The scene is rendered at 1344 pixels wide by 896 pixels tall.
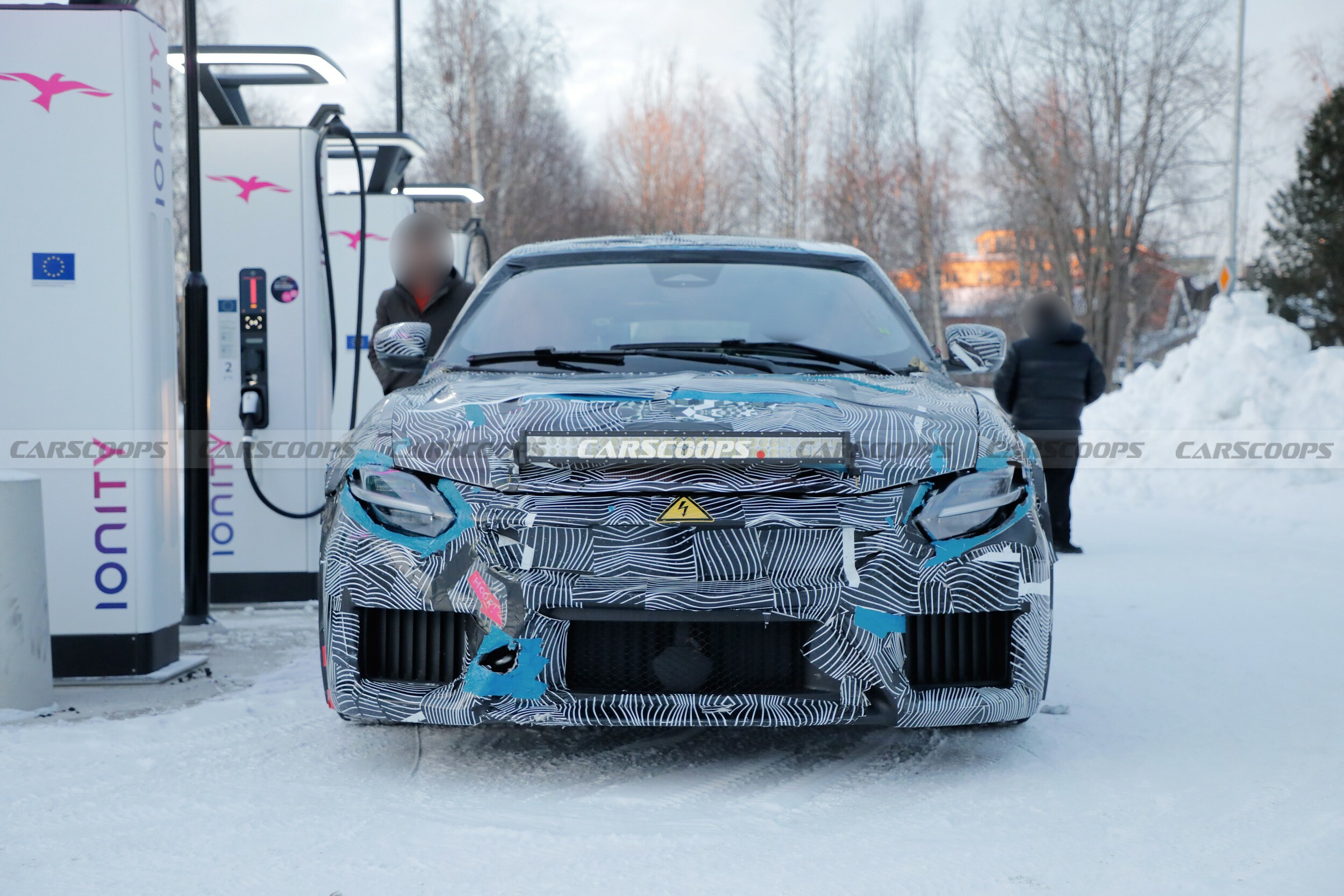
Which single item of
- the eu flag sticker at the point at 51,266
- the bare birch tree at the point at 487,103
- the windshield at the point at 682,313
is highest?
the bare birch tree at the point at 487,103

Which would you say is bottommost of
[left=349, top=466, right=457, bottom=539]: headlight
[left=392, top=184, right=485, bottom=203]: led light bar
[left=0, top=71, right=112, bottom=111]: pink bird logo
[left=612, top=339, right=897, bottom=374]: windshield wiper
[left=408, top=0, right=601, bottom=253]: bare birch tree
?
[left=349, top=466, right=457, bottom=539]: headlight

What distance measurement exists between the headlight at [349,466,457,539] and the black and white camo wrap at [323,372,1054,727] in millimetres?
49

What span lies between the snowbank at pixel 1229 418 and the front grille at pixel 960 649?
8.31 m

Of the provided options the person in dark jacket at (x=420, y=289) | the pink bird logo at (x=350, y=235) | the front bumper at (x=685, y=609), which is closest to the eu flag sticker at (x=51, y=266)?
the person in dark jacket at (x=420, y=289)

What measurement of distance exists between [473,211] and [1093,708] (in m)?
31.2

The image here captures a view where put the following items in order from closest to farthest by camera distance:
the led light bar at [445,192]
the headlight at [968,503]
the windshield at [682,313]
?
1. the headlight at [968,503]
2. the windshield at [682,313]
3. the led light bar at [445,192]

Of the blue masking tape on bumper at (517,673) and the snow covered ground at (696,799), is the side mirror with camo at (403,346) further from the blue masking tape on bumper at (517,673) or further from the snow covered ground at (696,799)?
the blue masking tape on bumper at (517,673)

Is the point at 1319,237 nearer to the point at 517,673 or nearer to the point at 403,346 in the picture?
the point at 403,346

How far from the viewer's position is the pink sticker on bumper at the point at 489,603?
2.98 m

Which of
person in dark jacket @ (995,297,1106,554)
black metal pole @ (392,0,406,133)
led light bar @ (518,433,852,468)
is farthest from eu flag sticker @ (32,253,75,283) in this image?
black metal pole @ (392,0,406,133)

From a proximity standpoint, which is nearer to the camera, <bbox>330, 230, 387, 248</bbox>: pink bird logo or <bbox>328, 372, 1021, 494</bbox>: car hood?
<bbox>328, 372, 1021, 494</bbox>: car hood

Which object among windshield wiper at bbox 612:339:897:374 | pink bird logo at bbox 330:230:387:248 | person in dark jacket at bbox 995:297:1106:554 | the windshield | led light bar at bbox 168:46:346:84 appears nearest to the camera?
windshield wiper at bbox 612:339:897:374

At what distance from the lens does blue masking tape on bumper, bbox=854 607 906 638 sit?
2980 millimetres

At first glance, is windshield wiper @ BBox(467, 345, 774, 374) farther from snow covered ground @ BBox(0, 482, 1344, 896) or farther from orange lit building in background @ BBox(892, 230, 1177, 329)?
orange lit building in background @ BBox(892, 230, 1177, 329)
